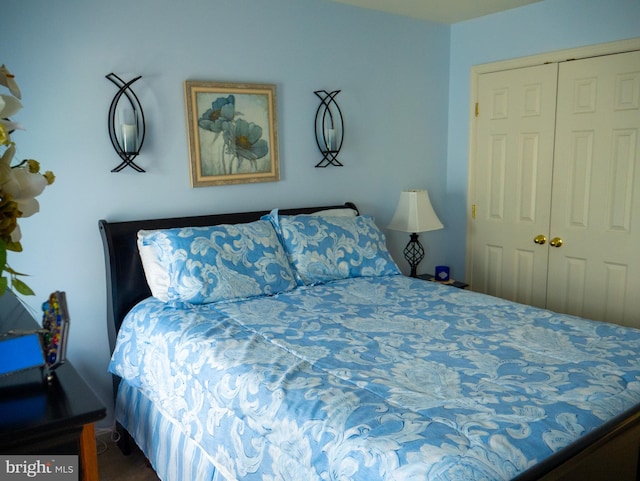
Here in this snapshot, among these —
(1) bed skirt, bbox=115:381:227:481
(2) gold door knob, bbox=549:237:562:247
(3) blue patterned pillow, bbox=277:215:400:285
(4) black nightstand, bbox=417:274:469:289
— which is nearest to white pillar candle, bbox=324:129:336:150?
(3) blue patterned pillow, bbox=277:215:400:285

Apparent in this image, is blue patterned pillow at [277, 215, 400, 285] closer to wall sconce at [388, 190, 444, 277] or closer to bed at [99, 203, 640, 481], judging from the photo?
bed at [99, 203, 640, 481]

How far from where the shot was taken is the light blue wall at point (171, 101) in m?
2.56

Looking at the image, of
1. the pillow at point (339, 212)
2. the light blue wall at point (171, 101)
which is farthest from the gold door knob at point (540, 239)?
the pillow at point (339, 212)

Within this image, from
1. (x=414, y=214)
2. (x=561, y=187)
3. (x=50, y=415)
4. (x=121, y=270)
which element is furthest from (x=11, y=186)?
(x=561, y=187)

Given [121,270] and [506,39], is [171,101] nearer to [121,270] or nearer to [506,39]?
[121,270]

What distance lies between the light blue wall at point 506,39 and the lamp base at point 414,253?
38 centimetres

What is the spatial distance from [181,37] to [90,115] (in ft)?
2.13

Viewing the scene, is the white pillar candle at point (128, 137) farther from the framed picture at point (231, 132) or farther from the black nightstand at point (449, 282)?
the black nightstand at point (449, 282)

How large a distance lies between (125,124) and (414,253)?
2166mm

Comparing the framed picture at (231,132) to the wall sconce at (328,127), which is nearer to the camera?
the framed picture at (231,132)

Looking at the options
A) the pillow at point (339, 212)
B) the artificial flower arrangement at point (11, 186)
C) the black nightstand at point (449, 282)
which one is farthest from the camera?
the black nightstand at point (449, 282)

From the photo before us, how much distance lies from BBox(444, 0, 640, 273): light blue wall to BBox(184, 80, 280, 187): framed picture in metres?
1.57

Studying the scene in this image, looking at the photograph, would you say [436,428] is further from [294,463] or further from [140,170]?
[140,170]

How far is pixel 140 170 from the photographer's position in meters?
2.81
